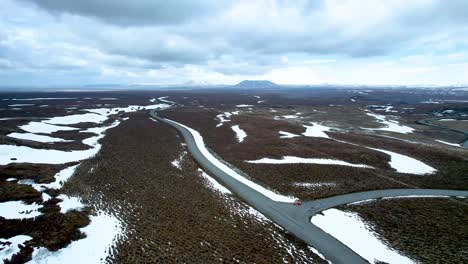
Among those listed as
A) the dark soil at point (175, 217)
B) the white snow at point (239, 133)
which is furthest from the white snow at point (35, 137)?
the white snow at point (239, 133)

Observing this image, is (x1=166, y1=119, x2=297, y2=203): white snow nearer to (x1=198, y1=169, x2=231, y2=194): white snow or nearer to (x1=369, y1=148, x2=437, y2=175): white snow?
(x1=198, y1=169, x2=231, y2=194): white snow

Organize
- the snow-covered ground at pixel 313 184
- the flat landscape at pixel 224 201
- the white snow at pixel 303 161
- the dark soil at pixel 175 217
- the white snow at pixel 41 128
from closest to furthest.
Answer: the dark soil at pixel 175 217, the flat landscape at pixel 224 201, the snow-covered ground at pixel 313 184, the white snow at pixel 303 161, the white snow at pixel 41 128

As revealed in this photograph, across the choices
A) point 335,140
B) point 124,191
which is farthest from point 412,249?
point 335,140

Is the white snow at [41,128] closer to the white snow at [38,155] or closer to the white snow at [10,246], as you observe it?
the white snow at [38,155]

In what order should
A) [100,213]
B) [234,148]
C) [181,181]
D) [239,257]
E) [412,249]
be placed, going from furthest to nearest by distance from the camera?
1. [234,148]
2. [181,181]
3. [100,213]
4. [412,249]
5. [239,257]

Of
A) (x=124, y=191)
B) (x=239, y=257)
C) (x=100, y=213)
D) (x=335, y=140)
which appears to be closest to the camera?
(x=239, y=257)

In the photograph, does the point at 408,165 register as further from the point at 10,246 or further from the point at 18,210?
the point at 18,210

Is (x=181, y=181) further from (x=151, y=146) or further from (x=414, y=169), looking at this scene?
(x=414, y=169)
